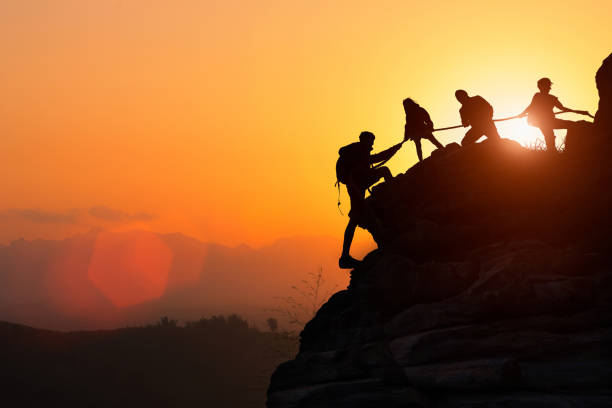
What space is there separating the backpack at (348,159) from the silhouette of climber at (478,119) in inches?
115

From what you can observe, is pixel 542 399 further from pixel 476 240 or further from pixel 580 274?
pixel 476 240

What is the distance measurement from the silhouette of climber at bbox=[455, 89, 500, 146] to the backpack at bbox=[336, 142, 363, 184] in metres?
2.93

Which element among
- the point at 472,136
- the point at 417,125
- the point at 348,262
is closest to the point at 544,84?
the point at 472,136

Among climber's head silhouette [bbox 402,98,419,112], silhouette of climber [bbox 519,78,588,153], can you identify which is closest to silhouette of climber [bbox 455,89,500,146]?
climber's head silhouette [bbox 402,98,419,112]

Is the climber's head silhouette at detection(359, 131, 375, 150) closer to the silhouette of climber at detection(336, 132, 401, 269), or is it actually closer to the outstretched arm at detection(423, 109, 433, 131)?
the silhouette of climber at detection(336, 132, 401, 269)

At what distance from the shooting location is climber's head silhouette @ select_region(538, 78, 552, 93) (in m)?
16.3

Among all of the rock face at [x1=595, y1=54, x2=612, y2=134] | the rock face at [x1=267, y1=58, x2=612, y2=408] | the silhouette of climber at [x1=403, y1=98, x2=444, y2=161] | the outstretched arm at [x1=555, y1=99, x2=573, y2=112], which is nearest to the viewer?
the rock face at [x1=267, y1=58, x2=612, y2=408]

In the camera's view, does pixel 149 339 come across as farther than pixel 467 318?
Yes

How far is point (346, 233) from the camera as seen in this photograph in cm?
1462

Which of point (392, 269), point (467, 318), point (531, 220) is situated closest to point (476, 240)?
point (531, 220)

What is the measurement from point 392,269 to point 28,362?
180 ft

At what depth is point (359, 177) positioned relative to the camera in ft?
47.3

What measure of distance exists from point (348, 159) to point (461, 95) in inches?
151

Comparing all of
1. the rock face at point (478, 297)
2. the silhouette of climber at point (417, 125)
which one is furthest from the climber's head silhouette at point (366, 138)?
the silhouette of climber at point (417, 125)
